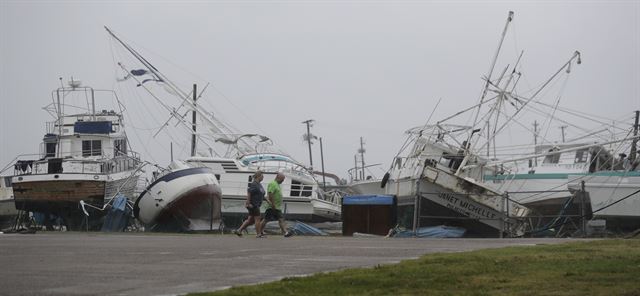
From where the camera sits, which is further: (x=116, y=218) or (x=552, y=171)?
(x=552, y=171)

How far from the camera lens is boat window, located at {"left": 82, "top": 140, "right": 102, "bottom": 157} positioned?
142ft

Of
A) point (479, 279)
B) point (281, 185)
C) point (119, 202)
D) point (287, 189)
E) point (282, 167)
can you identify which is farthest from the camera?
point (282, 167)

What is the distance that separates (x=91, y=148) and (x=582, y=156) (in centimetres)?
2174

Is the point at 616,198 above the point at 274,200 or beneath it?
above

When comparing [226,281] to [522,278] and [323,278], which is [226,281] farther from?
[522,278]

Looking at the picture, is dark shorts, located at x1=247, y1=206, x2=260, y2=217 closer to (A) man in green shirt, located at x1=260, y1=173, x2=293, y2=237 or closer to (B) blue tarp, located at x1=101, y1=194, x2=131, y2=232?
(A) man in green shirt, located at x1=260, y1=173, x2=293, y2=237

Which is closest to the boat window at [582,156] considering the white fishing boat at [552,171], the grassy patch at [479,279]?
the white fishing boat at [552,171]

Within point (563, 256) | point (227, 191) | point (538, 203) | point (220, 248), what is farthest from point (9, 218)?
point (563, 256)

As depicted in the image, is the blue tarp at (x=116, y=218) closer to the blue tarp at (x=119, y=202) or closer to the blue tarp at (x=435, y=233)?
the blue tarp at (x=119, y=202)

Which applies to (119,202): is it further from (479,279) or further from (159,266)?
(479,279)

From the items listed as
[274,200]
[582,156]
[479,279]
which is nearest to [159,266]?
[479,279]

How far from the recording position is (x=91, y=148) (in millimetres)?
43594

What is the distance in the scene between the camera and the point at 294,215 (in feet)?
143

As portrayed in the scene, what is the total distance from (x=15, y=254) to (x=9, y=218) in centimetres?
3449
